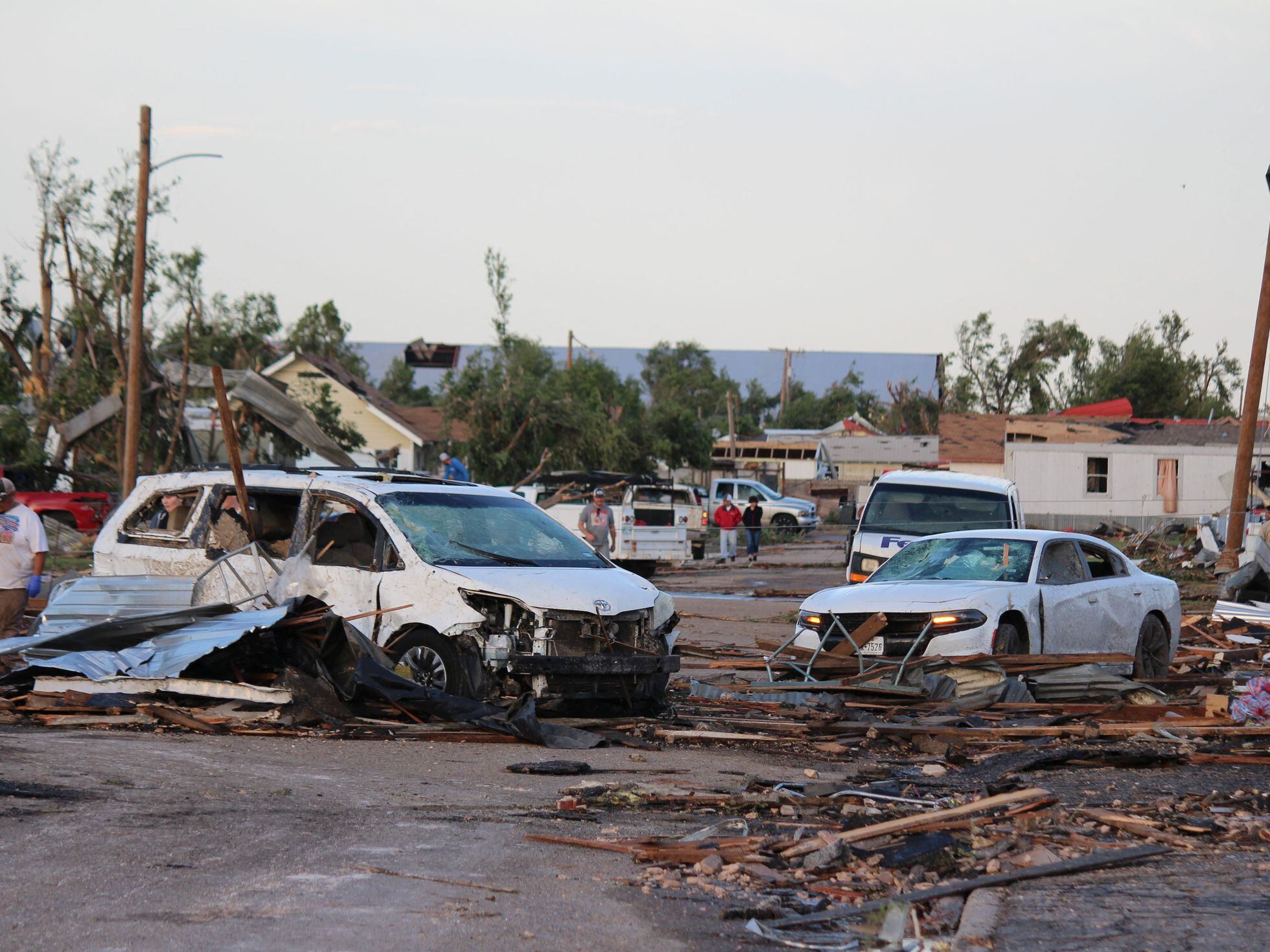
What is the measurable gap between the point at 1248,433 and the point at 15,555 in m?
21.0

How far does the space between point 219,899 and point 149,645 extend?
5405 millimetres

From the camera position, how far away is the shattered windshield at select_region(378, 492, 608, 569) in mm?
10344

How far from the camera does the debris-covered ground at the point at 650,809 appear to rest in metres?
Result: 5.00

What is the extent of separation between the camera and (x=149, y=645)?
10.1m

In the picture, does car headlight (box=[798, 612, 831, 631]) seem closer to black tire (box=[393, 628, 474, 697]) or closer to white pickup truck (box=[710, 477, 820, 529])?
black tire (box=[393, 628, 474, 697])

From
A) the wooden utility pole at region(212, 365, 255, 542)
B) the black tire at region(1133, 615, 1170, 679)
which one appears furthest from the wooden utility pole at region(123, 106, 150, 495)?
the black tire at region(1133, 615, 1170, 679)

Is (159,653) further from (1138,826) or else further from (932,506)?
(932,506)

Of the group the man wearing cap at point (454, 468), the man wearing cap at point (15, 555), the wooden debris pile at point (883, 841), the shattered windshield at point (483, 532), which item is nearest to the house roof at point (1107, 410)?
the man wearing cap at point (454, 468)

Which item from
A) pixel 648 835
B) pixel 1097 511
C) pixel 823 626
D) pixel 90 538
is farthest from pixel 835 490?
pixel 648 835

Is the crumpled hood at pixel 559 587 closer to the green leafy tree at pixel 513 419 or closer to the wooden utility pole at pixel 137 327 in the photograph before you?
the wooden utility pole at pixel 137 327

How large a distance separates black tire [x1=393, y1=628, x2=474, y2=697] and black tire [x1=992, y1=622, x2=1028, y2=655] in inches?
161

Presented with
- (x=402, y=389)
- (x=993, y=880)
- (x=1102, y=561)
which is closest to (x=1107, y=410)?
(x=402, y=389)

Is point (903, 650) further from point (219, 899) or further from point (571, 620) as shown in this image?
point (219, 899)

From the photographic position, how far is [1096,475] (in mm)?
45188
